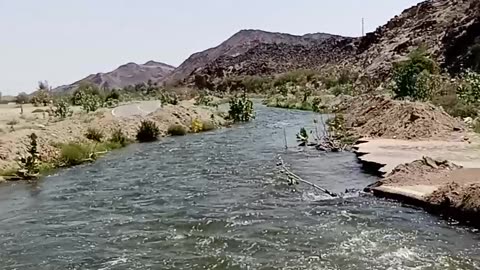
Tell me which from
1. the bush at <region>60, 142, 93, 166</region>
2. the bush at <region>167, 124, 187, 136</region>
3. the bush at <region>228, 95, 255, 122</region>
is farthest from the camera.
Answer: the bush at <region>228, 95, 255, 122</region>

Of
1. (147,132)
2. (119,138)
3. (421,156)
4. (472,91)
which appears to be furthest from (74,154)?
(472,91)

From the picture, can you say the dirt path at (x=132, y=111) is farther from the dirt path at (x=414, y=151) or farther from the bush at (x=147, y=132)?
the dirt path at (x=414, y=151)

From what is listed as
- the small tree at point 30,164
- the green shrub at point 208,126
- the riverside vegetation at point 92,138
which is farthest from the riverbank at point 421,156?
the small tree at point 30,164

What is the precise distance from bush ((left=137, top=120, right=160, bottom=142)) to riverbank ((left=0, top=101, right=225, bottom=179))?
0.44 meters

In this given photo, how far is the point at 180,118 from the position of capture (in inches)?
1907

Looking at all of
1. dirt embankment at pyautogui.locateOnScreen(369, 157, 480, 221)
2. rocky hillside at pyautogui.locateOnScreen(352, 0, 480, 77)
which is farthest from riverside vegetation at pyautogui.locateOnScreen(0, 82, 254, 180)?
rocky hillside at pyautogui.locateOnScreen(352, 0, 480, 77)

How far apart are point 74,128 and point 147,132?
6378mm

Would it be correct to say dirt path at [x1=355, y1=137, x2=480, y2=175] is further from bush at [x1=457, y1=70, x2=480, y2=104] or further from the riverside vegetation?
the riverside vegetation

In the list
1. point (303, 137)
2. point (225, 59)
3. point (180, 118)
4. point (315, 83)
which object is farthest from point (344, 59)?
point (303, 137)

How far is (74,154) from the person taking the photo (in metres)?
31.0

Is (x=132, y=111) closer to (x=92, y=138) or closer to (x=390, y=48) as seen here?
(x=92, y=138)

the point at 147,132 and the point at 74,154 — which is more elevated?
the point at 74,154

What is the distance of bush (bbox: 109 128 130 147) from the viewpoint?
38.3m

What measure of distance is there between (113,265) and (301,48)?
170 metres
